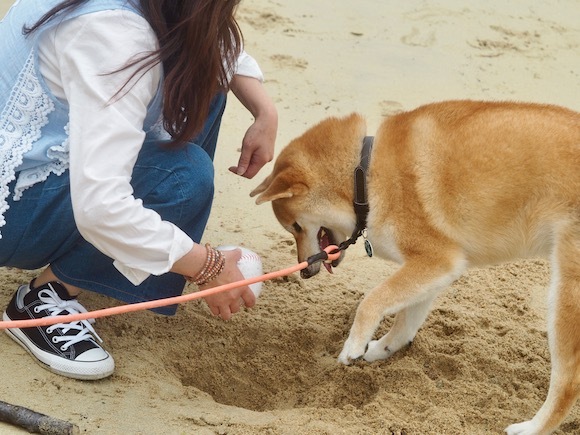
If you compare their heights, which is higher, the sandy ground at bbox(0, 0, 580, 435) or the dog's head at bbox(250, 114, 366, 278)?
the dog's head at bbox(250, 114, 366, 278)

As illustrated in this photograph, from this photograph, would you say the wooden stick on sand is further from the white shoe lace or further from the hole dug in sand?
the hole dug in sand

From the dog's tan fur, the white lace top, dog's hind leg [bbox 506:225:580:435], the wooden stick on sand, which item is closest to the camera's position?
the white lace top

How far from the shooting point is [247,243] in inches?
165

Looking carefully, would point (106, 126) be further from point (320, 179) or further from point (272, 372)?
point (272, 372)

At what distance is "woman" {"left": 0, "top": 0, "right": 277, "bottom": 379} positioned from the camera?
246 centimetres

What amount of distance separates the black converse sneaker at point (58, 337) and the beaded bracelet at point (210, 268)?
1.98ft

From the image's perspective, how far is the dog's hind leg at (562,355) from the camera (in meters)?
2.89

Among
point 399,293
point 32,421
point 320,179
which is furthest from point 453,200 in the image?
point 32,421

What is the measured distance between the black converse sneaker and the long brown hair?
37.5 inches

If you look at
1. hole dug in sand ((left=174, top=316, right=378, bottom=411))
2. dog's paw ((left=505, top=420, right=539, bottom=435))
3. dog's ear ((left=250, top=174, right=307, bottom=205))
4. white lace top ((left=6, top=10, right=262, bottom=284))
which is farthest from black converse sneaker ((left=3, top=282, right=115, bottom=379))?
dog's paw ((left=505, top=420, right=539, bottom=435))

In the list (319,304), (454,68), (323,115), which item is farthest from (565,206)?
(454,68)

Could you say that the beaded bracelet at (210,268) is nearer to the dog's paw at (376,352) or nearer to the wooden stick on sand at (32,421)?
the wooden stick on sand at (32,421)

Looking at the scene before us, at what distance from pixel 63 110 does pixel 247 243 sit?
162 centimetres

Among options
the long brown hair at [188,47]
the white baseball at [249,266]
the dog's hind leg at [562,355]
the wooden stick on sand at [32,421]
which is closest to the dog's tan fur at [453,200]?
the dog's hind leg at [562,355]
